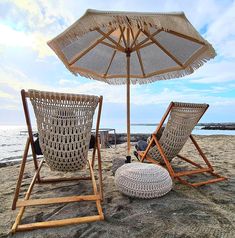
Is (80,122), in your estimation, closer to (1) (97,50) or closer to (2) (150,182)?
(2) (150,182)

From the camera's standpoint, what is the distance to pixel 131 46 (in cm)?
361

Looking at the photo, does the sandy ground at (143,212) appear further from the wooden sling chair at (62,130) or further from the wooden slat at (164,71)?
the wooden slat at (164,71)

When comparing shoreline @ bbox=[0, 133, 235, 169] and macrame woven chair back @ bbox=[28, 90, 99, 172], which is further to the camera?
shoreline @ bbox=[0, 133, 235, 169]

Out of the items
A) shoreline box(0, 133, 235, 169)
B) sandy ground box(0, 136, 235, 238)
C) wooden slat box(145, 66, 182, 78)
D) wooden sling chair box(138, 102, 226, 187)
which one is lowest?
shoreline box(0, 133, 235, 169)

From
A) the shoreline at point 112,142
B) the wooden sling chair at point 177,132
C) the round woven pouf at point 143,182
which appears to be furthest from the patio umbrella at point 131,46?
the shoreline at point 112,142

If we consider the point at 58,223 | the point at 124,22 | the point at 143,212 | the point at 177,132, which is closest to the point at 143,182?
the point at 143,212

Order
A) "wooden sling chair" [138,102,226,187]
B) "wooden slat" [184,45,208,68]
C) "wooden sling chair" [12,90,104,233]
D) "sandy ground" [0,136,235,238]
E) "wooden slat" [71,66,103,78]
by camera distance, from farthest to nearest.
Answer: "wooden slat" [71,66,103,78], "wooden slat" [184,45,208,68], "wooden sling chair" [138,102,226,187], "wooden sling chair" [12,90,104,233], "sandy ground" [0,136,235,238]

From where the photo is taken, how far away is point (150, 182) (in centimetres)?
234

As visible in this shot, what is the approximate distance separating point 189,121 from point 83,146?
1759 mm

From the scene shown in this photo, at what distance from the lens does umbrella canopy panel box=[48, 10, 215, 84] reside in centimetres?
236

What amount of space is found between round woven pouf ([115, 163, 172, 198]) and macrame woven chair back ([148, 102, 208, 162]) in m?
0.68

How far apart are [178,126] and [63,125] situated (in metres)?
1.77

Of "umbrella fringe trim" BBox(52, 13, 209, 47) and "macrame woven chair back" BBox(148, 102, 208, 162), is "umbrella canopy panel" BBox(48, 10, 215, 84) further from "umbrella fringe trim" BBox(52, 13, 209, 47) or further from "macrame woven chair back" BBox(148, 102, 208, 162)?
"macrame woven chair back" BBox(148, 102, 208, 162)

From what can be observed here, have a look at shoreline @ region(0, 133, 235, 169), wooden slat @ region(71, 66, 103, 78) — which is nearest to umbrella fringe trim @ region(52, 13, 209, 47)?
wooden slat @ region(71, 66, 103, 78)
